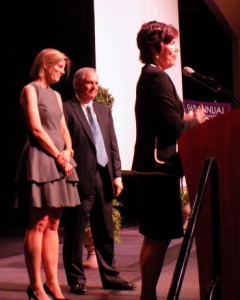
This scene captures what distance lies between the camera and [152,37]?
3.00 meters

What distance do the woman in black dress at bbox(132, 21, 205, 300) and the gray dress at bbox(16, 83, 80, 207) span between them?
23.5 inches

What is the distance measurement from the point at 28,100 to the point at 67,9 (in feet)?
17.1

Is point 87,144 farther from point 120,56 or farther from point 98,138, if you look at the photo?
point 120,56

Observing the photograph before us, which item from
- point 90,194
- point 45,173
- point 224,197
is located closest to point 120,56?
point 90,194

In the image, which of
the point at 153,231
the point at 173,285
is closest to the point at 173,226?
the point at 153,231

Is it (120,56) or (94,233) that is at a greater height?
(120,56)

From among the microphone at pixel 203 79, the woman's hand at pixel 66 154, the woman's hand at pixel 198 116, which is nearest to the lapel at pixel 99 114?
the woman's hand at pixel 66 154

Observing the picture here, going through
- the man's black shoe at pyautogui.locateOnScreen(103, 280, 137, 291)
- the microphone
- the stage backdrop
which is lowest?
the man's black shoe at pyautogui.locateOnScreen(103, 280, 137, 291)

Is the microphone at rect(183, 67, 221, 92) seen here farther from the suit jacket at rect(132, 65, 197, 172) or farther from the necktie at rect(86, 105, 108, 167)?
the necktie at rect(86, 105, 108, 167)

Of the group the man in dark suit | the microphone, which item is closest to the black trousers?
the man in dark suit

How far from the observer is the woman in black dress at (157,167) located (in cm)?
278

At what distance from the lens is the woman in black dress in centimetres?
278

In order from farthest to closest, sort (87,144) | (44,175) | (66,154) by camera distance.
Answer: (87,144) < (66,154) < (44,175)

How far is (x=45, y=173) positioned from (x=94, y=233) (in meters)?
Result: 0.84
